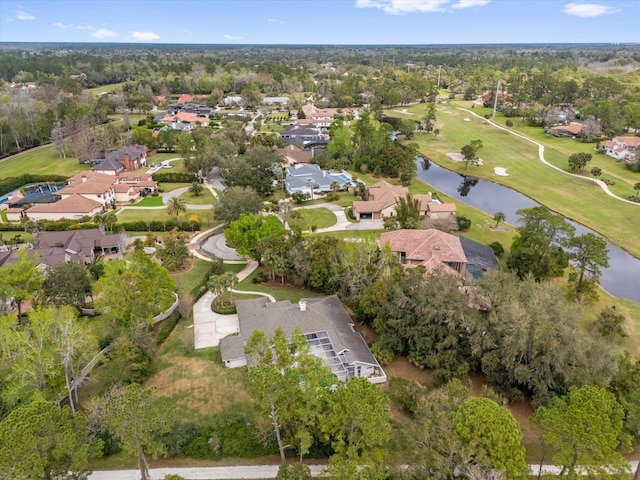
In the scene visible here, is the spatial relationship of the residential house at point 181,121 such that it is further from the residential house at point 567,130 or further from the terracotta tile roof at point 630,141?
the terracotta tile roof at point 630,141

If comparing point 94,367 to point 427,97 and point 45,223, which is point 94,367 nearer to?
point 45,223

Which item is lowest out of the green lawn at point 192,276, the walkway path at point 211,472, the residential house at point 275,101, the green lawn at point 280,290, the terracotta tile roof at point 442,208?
the green lawn at point 280,290

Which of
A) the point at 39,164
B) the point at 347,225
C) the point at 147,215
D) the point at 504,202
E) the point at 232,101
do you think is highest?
the point at 232,101

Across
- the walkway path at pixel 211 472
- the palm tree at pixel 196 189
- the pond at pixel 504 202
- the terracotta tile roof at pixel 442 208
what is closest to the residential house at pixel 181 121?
the palm tree at pixel 196 189

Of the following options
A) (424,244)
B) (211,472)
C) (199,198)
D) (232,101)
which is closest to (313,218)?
(424,244)

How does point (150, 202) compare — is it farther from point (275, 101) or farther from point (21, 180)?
point (275, 101)

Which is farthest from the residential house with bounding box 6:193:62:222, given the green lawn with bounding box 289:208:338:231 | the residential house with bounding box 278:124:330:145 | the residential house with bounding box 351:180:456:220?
the residential house with bounding box 278:124:330:145
